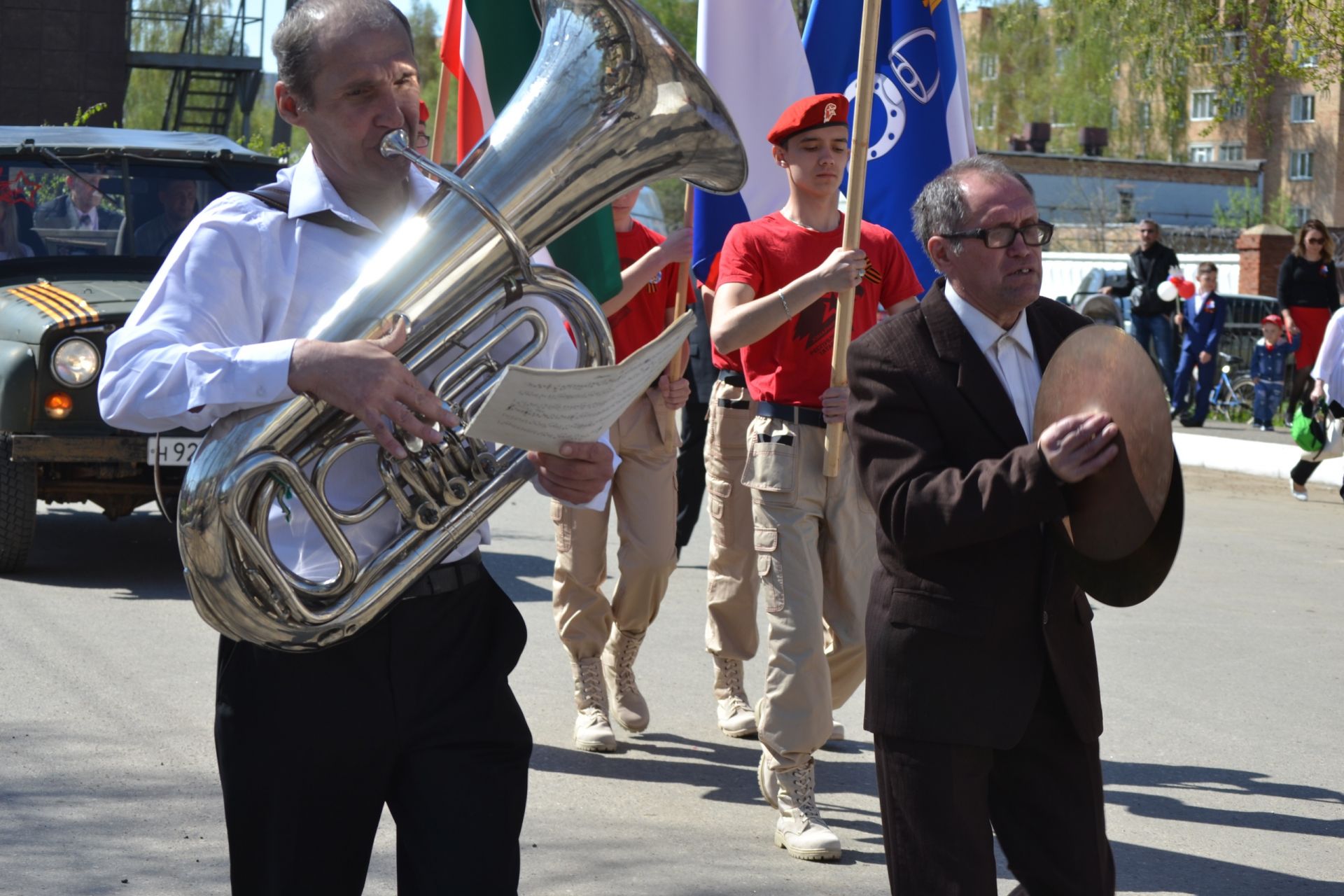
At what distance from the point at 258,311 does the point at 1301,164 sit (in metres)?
76.0

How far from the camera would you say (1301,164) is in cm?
7300

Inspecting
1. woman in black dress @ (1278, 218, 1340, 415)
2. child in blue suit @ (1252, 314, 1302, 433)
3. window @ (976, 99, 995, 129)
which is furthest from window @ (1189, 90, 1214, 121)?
woman in black dress @ (1278, 218, 1340, 415)

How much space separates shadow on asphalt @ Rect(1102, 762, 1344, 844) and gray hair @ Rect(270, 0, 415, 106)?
3646 mm

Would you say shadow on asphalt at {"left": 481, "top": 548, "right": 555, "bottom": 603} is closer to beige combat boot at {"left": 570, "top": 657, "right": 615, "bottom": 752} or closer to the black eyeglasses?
beige combat boot at {"left": 570, "top": 657, "right": 615, "bottom": 752}

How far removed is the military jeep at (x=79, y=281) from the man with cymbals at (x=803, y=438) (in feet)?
12.5

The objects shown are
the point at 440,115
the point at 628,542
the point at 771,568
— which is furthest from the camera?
the point at 440,115

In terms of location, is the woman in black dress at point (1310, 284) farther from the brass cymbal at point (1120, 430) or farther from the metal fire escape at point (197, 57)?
the metal fire escape at point (197, 57)

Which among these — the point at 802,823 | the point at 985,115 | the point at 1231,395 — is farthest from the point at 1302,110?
the point at 802,823

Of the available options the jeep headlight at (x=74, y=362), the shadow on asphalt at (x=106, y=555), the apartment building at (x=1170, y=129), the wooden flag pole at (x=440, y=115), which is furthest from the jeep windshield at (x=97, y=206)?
the apartment building at (x=1170, y=129)

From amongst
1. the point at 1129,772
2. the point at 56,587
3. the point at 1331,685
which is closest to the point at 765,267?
the point at 1129,772

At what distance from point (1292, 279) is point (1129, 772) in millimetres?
12492

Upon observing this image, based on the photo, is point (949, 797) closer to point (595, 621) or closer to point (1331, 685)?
point (595, 621)

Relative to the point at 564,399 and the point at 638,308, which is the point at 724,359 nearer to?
the point at 638,308

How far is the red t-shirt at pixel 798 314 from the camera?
16.8ft
